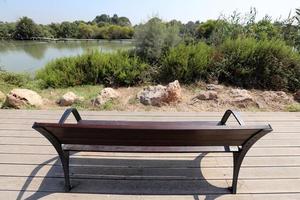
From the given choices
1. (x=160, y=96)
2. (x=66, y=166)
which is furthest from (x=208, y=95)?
(x=66, y=166)

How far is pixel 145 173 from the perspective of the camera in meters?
2.53

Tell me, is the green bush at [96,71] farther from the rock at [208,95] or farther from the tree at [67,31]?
the tree at [67,31]

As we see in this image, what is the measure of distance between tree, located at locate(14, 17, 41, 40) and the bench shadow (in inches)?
473

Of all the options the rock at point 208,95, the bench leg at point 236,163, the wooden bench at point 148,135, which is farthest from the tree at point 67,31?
the bench leg at point 236,163

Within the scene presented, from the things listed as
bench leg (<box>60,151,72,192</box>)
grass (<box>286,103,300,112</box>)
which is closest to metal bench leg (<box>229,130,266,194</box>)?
bench leg (<box>60,151,72,192</box>)

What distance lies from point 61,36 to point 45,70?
12.3 meters

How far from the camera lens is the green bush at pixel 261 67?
19.3 ft

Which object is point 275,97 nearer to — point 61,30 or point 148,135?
point 148,135

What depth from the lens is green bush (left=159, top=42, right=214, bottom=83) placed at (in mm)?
5938

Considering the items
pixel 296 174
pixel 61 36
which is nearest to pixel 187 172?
pixel 296 174

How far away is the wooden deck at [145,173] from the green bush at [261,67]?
2804 millimetres

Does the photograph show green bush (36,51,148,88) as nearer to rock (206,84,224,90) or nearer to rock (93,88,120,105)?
rock (93,88,120,105)

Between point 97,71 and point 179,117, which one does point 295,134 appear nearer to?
point 179,117

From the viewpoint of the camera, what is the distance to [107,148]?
2.17 meters
